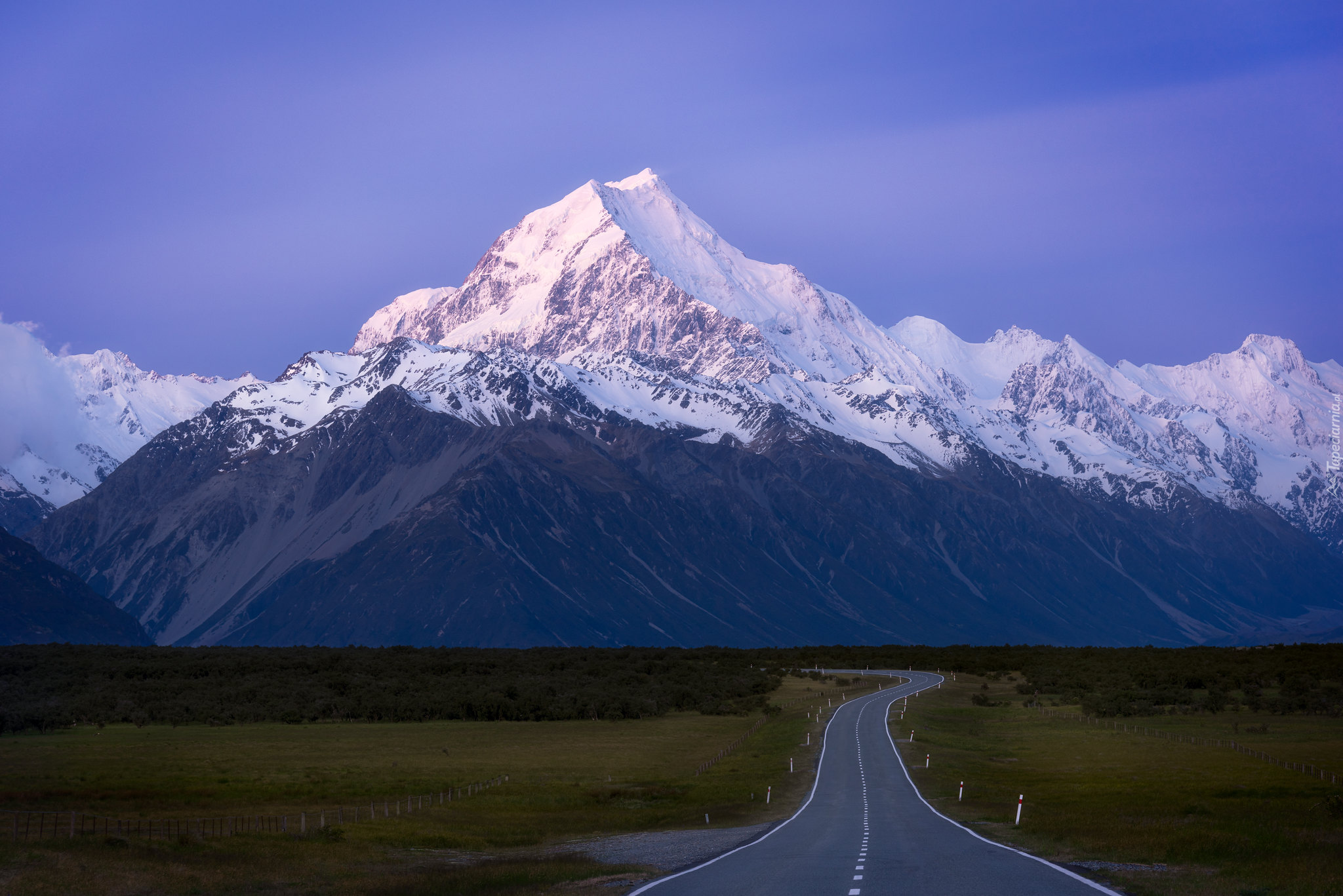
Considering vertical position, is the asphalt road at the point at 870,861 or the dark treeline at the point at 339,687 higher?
the asphalt road at the point at 870,861

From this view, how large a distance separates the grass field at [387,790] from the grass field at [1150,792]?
962 cm

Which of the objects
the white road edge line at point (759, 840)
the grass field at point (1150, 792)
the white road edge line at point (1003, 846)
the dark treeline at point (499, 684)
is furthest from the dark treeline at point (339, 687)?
the white road edge line at point (1003, 846)

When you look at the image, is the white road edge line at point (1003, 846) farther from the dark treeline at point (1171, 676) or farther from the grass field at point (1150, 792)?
the dark treeline at point (1171, 676)

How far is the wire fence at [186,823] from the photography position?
46812mm

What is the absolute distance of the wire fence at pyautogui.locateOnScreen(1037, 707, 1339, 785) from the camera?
222 ft

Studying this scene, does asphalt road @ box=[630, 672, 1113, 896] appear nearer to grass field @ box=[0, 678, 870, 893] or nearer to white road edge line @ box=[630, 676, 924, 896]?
white road edge line @ box=[630, 676, 924, 896]

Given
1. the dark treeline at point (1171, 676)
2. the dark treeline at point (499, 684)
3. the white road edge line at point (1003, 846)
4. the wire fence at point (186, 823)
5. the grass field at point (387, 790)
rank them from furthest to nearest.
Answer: the dark treeline at point (499, 684) → the dark treeline at point (1171, 676) → the wire fence at point (186, 823) → the grass field at point (387, 790) → the white road edge line at point (1003, 846)

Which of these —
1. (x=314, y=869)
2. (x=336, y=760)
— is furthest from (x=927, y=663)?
(x=314, y=869)

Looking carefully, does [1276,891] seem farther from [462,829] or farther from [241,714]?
[241,714]

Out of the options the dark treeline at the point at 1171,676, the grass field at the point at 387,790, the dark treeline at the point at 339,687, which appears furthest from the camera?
the dark treeline at the point at 339,687

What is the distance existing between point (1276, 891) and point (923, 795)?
3017 centimetres

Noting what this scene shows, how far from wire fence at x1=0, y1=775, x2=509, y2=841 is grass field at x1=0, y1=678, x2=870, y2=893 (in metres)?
1.33

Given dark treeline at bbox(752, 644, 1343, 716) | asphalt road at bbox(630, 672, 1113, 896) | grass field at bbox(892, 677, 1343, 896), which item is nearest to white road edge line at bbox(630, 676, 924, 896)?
asphalt road at bbox(630, 672, 1113, 896)

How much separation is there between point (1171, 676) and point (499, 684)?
220 feet
